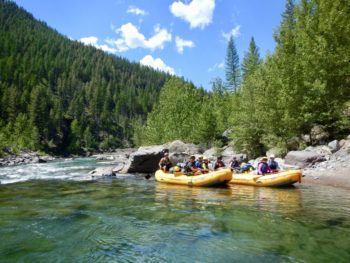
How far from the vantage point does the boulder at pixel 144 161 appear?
2831 centimetres

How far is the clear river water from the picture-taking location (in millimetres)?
7977

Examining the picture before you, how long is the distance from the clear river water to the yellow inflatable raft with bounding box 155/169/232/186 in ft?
6.73

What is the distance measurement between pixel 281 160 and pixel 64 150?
76677 mm

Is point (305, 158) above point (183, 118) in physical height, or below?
below

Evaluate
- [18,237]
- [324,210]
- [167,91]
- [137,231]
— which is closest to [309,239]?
[324,210]

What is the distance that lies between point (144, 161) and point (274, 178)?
42.6 feet

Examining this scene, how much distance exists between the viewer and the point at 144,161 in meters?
28.6

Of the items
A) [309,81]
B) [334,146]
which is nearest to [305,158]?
[334,146]

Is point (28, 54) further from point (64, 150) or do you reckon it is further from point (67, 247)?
point (67, 247)

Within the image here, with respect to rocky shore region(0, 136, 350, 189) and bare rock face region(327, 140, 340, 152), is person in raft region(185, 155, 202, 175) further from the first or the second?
bare rock face region(327, 140, 340, 152)

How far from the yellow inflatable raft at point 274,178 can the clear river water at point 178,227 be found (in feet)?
2.80

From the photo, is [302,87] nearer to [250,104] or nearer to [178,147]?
[250,104]

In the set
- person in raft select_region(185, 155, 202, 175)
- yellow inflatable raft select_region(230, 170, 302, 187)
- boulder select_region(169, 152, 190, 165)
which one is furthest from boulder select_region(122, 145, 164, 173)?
yellow inflatable raft select_region(230, 170, 302, 187)

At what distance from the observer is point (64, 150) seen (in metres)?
91.9
